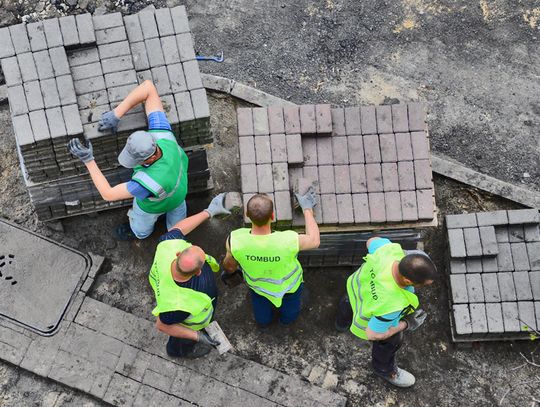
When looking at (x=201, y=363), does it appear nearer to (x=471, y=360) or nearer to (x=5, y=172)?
(x=471, y=360)

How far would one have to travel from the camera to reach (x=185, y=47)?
19.9 ft

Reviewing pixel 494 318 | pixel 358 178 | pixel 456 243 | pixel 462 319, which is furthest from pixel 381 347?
pixel 358 178

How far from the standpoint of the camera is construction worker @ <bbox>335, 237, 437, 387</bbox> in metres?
4.86

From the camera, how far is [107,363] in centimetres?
635

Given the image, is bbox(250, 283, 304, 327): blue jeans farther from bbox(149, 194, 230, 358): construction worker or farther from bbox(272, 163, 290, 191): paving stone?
bbox(272, 163, 290, 191): paving stone

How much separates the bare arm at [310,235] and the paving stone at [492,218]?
1.95 meters

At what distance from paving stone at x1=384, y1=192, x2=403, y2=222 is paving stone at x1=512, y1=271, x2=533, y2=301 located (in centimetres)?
147

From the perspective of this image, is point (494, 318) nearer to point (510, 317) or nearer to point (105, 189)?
point (510, 317)

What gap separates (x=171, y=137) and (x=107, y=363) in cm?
246

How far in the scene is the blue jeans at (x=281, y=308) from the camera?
5988 millimetres

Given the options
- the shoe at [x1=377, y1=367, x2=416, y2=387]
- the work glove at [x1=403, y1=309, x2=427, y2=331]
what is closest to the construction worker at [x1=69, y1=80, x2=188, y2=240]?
the work glove at [x1=403, y1=309, x2=427, y2=331]

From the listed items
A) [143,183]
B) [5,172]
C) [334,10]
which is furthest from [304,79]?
[5,172]

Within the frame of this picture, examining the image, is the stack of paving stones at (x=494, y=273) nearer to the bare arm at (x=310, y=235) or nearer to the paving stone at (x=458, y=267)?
the paving stone at (x=458, y=267)

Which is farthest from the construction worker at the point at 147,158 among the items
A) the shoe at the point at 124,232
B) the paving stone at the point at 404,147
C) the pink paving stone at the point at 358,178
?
the paving stone at the point at 404,147
